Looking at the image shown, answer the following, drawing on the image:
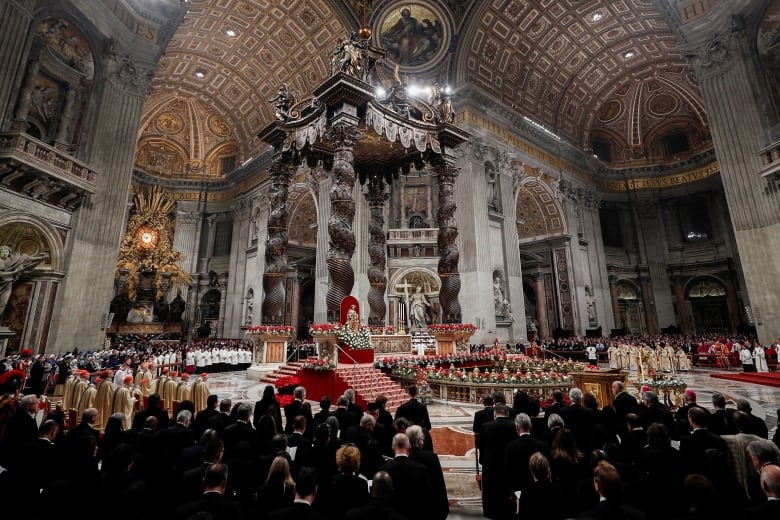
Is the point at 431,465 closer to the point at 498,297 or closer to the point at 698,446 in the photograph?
Result: the point at 698,446

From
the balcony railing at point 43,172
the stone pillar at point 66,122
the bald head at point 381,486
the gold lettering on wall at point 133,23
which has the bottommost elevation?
the bald head at point 381,486

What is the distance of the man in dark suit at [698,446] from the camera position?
7.88ft

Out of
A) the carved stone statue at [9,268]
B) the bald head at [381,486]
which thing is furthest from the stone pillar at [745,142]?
the carved stone statue at [9,268]

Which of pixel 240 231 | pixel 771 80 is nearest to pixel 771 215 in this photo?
pixel 771 80

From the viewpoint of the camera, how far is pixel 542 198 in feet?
70.4

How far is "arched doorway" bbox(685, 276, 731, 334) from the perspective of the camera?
22.5 m

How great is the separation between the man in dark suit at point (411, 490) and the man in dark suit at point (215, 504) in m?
0.85

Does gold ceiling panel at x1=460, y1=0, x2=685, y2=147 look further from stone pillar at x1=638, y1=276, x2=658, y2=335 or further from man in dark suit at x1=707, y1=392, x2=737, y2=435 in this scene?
man in dark suit at x1=707, y1=392, x2=737, y2=435

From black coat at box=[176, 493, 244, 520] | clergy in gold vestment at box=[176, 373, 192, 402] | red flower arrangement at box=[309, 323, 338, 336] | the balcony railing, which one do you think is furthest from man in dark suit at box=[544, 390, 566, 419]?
the balcony railing

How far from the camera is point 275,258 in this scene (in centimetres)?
980

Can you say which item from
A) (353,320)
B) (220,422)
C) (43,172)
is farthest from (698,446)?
(43,172)

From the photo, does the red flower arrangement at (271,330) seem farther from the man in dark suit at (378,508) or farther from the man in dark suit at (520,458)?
the man in dark suit at (378,508)

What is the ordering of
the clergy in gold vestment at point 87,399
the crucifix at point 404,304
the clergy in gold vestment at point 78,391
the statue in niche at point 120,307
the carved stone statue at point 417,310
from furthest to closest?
the statue in niche at point 120,307 < the crucifix at point 404,304 < the carved stone statue at point 417,310 < the clergy in gold vestment at point 78,391 < the clergy in gold vestment at point 87,399

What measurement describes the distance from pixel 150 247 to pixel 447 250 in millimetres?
21295
